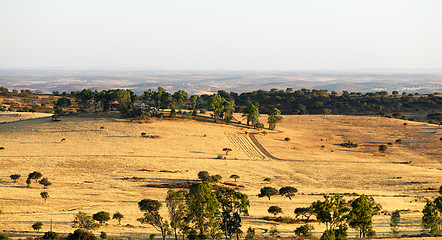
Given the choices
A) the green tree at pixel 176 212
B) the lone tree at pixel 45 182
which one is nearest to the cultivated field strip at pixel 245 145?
the lone tree at pixel 45 182

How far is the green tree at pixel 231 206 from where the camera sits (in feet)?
110

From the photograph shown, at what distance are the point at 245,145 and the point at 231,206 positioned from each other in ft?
180

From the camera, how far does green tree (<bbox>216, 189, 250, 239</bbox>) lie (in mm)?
33406

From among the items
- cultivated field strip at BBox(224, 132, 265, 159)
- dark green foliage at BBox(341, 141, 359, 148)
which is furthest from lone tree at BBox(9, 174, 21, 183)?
dark green foliage at BBox(341, 141, 359, 148)

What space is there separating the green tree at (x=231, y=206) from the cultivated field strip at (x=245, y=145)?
45140 mm

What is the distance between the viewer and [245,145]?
290ft

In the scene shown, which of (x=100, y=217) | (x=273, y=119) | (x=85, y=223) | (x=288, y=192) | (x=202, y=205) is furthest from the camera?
(x=273, y=119)

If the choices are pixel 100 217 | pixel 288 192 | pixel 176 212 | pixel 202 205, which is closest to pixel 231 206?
pixel 202 205

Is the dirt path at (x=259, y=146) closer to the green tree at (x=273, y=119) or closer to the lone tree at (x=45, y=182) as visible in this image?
the green tree at (x=273, y=119)

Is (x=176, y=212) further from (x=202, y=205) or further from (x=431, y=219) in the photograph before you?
(x=431, y=219)

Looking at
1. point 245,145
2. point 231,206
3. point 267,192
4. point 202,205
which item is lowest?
point 245,145

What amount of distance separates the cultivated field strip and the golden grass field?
839mm

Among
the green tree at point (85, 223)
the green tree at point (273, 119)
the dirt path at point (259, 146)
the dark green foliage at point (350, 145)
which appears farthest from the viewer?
the green tree at point (273, 119)

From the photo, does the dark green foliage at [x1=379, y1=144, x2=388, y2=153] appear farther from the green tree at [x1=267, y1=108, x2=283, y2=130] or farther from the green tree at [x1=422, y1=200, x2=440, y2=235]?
the green tree at [x1=422, y1=200, x2=440, y2=235]
